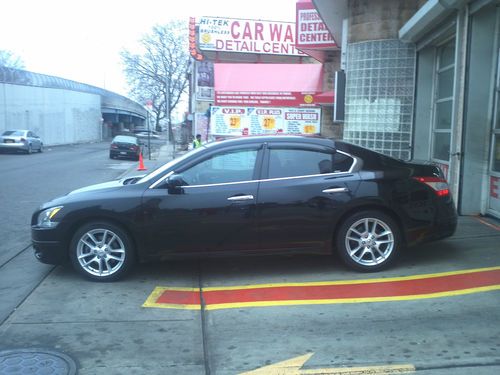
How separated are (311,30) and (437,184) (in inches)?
508

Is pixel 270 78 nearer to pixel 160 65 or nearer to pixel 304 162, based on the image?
pixel 304 162

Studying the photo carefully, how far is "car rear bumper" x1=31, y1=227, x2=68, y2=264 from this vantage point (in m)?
5.45

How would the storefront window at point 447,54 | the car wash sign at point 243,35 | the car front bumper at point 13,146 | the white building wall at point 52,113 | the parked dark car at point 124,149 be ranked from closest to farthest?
the storefront window at point 447,54 → the parked dark car at point 124,149 → the car front bumper at point 13,146 → the car wash sign at point 243,35 → the white building wall at point 52,113

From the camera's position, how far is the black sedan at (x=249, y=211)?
5.36 meters

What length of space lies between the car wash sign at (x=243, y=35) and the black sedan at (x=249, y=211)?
27.0m

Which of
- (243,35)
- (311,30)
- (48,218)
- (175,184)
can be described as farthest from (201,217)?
(243,35)

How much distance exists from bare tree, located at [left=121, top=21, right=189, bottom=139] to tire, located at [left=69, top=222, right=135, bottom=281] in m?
47.8

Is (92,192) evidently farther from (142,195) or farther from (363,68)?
(363,68)

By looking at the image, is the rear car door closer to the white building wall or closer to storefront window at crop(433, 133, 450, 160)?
storefront window at crop(433, 133, 450, 160)

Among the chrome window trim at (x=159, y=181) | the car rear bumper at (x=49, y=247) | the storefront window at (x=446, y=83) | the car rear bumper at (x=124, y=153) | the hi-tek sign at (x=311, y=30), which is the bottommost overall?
the car rear bumper at (x=124, y=153)

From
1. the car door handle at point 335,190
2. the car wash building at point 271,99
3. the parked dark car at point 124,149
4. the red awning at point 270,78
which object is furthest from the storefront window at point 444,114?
the parked dark car at point 124,149

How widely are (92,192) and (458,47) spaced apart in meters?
5.92

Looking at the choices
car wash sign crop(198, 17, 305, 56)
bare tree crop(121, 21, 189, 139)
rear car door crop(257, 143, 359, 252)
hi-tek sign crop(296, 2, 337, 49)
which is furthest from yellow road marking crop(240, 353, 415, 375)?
bare tree crop(121, 21, 189, 139)

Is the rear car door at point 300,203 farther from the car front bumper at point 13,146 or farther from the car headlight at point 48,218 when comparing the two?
the car front bumper at point 13,146
